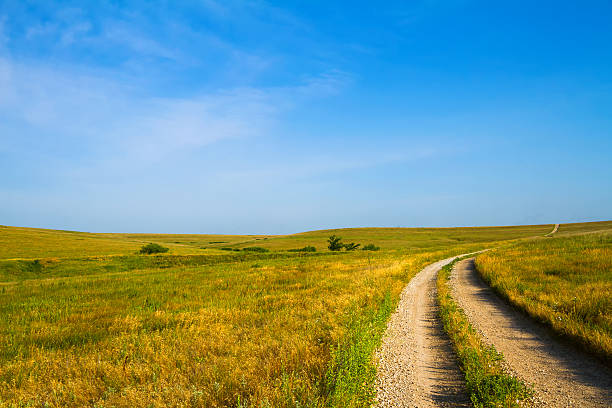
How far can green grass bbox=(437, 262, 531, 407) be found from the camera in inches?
199

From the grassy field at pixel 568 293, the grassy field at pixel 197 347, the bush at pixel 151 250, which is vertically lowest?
the bush at pixel 151 250

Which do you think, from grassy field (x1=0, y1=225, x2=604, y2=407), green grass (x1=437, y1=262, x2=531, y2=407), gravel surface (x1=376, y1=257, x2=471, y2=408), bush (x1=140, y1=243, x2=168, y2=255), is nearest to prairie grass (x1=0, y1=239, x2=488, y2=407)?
grassy field (x1=0, y1=225, x2=604, y2=407)

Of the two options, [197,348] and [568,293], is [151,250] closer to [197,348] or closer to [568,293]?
[197,348]

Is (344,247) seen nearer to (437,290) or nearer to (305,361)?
(437,290)

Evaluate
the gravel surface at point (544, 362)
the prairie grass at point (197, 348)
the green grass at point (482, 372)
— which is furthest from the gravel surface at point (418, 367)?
the gravel surface at point (544, 362)

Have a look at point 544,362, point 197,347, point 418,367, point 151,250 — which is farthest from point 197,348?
point 151,250

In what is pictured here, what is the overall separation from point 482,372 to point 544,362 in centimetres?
213

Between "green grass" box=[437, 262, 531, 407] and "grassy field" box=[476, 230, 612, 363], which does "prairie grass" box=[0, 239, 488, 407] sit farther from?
"grassy field" box=[476, 230, 612, 363]

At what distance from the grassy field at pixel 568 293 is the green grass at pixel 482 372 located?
2293mm

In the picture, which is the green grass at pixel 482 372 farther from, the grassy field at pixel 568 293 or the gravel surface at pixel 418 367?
the grassy field at pixel 568 293

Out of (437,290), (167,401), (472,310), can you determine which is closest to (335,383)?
(167,401)

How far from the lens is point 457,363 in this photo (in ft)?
21.9

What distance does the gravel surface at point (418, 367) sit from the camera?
17.5 feet

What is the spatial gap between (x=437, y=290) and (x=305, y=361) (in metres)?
11.3
